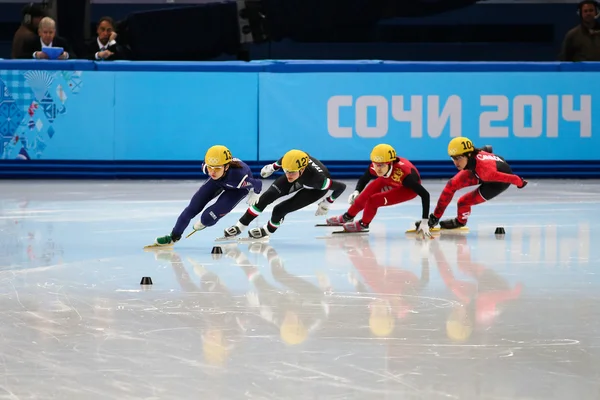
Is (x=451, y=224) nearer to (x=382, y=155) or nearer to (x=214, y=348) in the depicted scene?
(x=382, y=155)

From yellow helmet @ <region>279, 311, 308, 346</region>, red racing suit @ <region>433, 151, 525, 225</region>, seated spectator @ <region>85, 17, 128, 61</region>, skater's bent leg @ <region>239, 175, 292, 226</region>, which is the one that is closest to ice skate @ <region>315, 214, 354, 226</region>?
skater's bent leg @ <region>239, 175, 292, 226</region>

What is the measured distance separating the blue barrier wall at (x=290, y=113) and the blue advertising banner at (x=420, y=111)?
0.05 ft

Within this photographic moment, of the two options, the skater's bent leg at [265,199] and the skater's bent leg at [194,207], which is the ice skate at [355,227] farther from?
the skater's bent leg at [194,207]

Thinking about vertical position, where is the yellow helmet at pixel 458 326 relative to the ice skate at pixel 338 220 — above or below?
below

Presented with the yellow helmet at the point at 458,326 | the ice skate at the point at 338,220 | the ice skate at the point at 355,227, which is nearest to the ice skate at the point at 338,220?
the ice skate at the point at 338,220

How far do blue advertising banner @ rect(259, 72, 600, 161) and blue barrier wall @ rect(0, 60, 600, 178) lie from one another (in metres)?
0.01

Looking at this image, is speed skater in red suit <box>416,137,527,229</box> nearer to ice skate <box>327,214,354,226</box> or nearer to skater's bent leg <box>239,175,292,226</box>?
ice skate <box>327,214,354,226</box>

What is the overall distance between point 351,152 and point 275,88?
4.74ft

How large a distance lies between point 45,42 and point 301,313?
1025cm

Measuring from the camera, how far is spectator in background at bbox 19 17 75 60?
49.4 feet

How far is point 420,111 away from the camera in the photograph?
15.4 metres

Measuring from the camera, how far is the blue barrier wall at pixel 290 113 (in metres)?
15.3

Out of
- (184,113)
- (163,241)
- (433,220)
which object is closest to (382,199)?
(433,220)

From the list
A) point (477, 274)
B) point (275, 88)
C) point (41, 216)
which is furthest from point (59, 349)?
point (275, 88)
